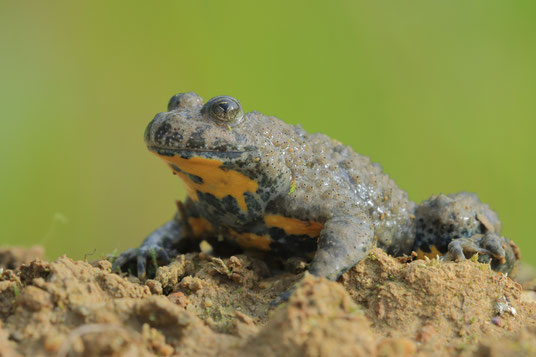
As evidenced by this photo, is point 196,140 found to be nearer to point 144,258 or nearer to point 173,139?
point 173,139

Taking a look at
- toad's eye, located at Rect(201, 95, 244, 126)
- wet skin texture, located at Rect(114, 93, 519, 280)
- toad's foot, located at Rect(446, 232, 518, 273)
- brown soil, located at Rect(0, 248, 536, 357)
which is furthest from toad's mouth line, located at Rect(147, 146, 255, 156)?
toad's foot, located at Rect(446, 232, 518, 273)

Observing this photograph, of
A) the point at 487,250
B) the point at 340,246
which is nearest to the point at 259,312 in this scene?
the point at 340,246

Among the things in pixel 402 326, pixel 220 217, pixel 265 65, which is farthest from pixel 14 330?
pixel 265 65

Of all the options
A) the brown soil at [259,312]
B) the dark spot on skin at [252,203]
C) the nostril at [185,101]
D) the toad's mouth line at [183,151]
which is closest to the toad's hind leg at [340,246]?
the brown soil at [259,312]

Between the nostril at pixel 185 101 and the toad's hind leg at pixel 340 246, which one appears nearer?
the toad's hind leg at pixel 340 246

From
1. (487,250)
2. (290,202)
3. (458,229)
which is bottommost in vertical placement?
(290,202)

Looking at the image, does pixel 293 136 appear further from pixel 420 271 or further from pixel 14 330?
pixel 14 330

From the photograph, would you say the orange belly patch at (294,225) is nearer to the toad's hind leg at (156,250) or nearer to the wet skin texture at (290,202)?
the wet skin texture at (290,202)
